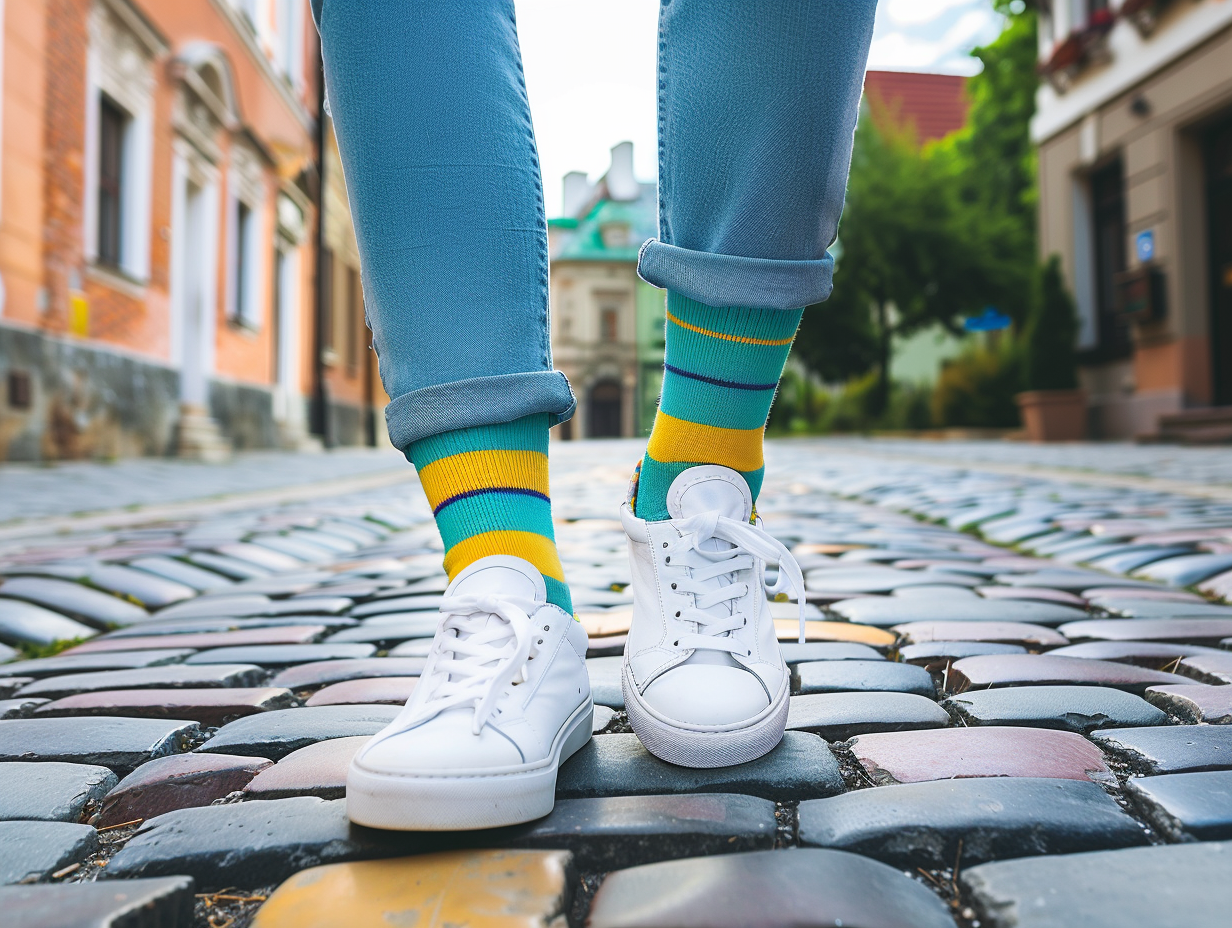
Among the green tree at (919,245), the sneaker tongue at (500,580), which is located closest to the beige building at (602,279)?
the green tree at (919,245)

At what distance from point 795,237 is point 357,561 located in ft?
7.26

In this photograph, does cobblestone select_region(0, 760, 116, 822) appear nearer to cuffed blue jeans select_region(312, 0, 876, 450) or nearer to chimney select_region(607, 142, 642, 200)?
cuffed blue jeans select_region(312, 0, 876, 450)

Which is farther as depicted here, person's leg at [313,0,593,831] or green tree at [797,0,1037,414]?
green tree at [797,0,1037,414]

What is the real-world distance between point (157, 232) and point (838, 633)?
31.6 ft

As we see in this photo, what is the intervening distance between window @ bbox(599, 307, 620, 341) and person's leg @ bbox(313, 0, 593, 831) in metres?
26.2

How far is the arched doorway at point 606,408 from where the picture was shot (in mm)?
33781

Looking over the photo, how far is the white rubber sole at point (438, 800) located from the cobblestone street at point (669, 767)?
22 millimetres

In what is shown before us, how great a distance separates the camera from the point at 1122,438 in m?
11.7

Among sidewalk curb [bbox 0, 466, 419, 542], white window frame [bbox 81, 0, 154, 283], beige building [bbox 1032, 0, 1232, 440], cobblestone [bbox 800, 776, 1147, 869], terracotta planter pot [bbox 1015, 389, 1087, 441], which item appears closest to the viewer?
cobblestone [bbox 800, 776, 1147, 869]

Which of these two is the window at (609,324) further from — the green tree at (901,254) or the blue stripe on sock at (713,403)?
the blue stripe on sock at (713,403)

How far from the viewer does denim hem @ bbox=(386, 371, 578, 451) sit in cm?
106

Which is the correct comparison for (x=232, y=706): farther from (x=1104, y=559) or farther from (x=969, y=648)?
(x=1104, y=559)

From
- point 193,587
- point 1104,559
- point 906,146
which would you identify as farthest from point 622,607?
point 906,146

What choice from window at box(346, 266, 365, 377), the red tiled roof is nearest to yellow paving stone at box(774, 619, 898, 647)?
window at box(346, 266, 365, 377)
